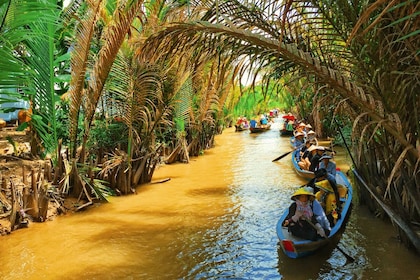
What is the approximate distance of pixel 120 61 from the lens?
356 inches

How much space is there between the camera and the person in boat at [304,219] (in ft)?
18.3

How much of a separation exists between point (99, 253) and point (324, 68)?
442cm

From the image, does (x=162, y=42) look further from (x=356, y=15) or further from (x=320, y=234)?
(x=320, y=234)

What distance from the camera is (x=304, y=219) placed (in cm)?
561

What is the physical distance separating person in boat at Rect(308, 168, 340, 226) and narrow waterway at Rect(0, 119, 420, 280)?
484mm

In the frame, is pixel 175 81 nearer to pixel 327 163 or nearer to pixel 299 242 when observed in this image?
pixel 327 163

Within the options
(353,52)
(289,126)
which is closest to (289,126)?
(289,126)

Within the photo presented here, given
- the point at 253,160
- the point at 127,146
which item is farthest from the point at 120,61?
the point at 253,160

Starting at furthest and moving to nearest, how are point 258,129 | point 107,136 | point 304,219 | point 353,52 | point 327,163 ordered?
1. point 258,129
2. point 107,136
3. point 327,163
4. point 304,219
5. point 353,52

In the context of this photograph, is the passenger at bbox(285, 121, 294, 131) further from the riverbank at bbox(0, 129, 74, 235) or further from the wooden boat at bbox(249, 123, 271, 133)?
the riverbank at bbox(0, 129, 74, 235)

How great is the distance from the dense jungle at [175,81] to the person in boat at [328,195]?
1.98 ft

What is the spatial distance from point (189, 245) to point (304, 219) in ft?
6.61

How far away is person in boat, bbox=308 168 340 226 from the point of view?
672cm

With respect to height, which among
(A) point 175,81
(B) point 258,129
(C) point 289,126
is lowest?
(B) point 258,129
